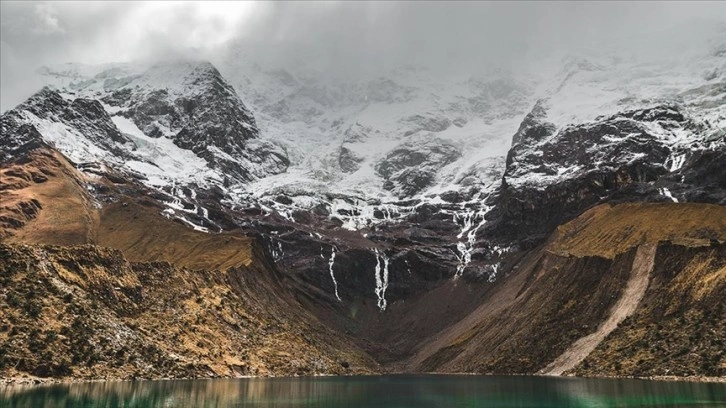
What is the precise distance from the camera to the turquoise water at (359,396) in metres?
69.7

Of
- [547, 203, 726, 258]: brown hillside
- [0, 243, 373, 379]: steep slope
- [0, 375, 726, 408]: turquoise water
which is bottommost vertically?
[0, 375, 726, 408]: turquoise water

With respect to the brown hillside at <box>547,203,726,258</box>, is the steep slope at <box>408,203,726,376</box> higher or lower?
lower

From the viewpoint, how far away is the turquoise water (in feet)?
229

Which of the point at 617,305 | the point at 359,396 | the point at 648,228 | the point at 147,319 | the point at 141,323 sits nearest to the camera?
the point at 359,396

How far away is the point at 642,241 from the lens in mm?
162625

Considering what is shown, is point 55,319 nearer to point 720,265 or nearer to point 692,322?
point 692,322

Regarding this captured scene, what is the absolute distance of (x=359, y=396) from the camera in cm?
9100

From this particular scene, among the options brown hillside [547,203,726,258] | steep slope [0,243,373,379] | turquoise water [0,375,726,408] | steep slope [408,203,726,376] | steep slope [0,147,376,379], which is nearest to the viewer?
turquoise water [0,375,726,408]

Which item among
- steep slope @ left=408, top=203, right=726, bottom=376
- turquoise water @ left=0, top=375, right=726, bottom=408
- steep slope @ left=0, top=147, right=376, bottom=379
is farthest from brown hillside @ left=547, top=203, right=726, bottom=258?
steep slope @ left=0, top=147, right=376, bottom=379

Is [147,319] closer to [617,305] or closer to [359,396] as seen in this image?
[359,396]

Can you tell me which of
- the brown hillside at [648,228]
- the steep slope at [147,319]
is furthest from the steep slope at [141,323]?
the brown hillside at [648,228]

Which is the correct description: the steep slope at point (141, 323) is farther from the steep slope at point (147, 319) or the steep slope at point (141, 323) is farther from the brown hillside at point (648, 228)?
the brown hillside at point (648, 228)

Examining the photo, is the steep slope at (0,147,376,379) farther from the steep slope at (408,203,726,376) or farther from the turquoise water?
the steep slope at (408,203,726,376)

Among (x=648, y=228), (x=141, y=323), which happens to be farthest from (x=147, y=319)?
(x=648, y=228)
